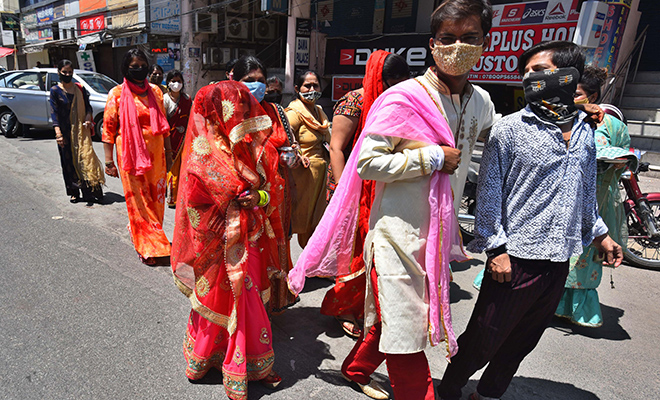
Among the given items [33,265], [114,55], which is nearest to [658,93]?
[33,265]

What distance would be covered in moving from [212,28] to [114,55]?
8.49 m

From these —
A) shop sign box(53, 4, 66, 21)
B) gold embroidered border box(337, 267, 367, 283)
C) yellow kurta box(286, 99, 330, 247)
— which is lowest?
gold embroidered border box(337, 267, 367, 283)

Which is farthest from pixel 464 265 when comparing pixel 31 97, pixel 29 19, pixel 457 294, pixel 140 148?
pixel 29 19

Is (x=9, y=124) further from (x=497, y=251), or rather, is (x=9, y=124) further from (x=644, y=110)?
(x=644, y=110)

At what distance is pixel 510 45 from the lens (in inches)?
362

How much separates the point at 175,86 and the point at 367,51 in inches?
320

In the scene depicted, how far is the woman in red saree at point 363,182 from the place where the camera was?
102 inches

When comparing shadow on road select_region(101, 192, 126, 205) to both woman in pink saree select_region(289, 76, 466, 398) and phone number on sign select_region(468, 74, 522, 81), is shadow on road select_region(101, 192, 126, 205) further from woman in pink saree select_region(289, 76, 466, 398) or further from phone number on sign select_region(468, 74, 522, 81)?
phone number on sign select_region(468, 74, 522, 81)

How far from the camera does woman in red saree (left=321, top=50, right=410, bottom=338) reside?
258 centimetres

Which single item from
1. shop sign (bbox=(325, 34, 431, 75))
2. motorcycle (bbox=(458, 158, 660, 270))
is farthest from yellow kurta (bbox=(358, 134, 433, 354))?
shop sign (bbox=(325, 34, 431, 75))

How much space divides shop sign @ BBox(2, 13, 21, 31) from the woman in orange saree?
28957 millimetres

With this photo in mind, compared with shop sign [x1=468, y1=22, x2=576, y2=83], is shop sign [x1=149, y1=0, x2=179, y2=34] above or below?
above

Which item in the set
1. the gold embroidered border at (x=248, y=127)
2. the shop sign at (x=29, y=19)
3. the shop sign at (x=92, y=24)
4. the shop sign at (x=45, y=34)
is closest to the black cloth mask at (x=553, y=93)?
the gold embroidered border at (x=248, y=127)

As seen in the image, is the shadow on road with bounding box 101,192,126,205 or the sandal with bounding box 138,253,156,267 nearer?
the sandal with bounding box 138,253,156,267
